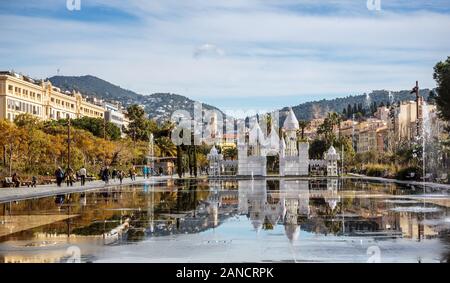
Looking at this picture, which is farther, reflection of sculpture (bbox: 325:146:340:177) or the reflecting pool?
reflection of sculpture (bbox: 325:146:340:177)

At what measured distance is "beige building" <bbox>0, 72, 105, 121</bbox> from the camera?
64.6 m

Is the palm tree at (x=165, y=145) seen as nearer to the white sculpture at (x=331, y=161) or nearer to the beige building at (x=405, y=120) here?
the white sculpture at (x=331, y=161)

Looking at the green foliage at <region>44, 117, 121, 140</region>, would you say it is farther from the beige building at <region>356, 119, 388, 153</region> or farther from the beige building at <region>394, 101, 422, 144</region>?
the beige building at <region>356, 119, 388, 153</region>

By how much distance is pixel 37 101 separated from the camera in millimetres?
79875

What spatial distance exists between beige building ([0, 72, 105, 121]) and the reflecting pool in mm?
46190

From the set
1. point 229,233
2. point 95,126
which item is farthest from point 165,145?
point 229,233

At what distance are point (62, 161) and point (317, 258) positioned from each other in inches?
1843

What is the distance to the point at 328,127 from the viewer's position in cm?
9156

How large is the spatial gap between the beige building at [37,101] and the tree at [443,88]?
3722cm

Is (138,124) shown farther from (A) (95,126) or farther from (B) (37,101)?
(B) (37,101)

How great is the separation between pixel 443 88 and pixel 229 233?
95.3 feet

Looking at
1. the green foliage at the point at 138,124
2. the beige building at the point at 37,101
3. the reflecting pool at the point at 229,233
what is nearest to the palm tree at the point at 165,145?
the green foliage at the point at 138,124

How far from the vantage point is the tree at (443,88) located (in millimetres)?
37706

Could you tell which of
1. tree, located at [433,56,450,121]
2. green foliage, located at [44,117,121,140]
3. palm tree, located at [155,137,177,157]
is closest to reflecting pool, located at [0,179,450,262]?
tree, located at [433,56,450,121]
